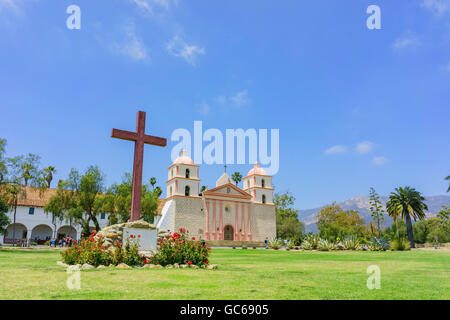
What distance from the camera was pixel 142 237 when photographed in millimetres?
10781

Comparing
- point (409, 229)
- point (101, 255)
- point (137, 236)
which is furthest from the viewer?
point (409, 229)

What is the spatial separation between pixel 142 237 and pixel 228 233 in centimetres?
3851

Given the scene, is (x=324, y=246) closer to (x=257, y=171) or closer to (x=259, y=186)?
(x=259, y=186)

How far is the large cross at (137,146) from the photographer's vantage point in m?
12.5

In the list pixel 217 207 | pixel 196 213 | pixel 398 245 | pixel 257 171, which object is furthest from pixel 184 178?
pixel 398 245

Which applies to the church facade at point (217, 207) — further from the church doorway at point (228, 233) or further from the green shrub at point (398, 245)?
the green shrub at point (398, 245)

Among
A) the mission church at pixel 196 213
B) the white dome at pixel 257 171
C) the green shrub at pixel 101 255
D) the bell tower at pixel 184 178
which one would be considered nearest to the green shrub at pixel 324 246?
the mission church at pixel 196 213

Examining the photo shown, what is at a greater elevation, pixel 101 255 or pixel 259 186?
pixel 259 186

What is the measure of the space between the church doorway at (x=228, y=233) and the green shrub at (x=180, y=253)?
38029 millimetres

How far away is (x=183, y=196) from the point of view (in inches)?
1805

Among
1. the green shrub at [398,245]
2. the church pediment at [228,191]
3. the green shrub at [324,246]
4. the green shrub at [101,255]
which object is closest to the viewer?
the green shrub at [101,255]

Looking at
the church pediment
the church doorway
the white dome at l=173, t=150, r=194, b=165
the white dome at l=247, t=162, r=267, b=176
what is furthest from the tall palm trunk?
the white dome at l=173, t=150, r=194, b=165

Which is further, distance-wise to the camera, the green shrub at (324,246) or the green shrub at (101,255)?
the green shrub at (324,246)
